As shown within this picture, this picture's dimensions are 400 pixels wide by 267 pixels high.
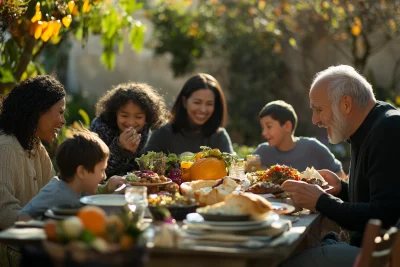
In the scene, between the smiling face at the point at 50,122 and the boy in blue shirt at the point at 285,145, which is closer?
the smiling face at the point at 50,122

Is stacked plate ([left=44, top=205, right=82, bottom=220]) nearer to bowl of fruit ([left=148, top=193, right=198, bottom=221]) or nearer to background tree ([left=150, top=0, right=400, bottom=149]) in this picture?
bowl of fruit ([left=148, top=193, right=198, bottom=221])

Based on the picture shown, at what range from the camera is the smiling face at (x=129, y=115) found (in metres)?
6.09

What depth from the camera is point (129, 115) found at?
20.0ft

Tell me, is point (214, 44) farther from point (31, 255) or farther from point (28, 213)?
point (31, 255)

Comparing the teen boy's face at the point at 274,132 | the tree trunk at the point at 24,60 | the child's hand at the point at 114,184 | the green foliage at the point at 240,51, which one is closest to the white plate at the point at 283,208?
the child's hand at the point at 114,184

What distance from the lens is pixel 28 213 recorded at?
3.71m

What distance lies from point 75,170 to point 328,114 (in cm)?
164

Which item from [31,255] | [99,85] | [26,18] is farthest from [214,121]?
[99,85]

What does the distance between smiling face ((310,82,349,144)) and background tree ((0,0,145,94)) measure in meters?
2.02

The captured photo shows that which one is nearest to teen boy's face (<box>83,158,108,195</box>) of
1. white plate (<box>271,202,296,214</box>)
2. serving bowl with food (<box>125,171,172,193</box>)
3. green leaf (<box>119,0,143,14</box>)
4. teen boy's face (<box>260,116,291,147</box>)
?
serving bowl with food (<box>125,171,172,193</box>)

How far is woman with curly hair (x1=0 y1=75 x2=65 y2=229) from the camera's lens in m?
4.44

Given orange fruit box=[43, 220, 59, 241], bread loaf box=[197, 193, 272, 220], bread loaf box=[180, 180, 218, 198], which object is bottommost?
bread loaf box=[180, 180, 218, 198]

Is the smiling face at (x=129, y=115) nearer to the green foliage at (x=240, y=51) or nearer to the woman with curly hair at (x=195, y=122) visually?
the woman with curly hair at (x=195, y=122)

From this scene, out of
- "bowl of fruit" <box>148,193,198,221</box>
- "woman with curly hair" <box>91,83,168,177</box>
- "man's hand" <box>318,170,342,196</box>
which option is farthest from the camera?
"woman with curly hair" <box>91,83,168,177</box>
